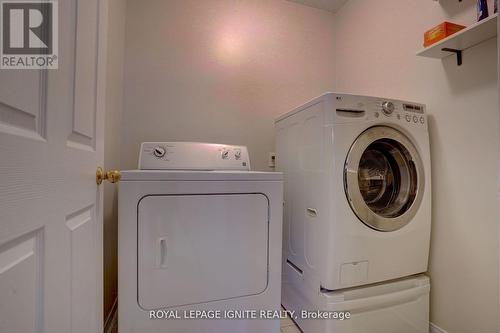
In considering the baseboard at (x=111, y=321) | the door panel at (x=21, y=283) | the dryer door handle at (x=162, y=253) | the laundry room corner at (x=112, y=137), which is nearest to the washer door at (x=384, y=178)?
the dryer door handle at (x=162, y=253)

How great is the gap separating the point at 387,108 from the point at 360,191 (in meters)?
0.46

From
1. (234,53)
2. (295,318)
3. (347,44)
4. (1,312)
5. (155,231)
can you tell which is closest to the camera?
(1,312)

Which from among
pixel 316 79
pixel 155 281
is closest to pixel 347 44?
pixel 316 79

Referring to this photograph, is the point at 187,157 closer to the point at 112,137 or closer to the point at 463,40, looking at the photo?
the point at 112,137

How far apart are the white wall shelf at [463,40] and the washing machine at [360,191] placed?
0.91 ft

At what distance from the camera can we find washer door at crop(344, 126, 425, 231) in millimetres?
1163

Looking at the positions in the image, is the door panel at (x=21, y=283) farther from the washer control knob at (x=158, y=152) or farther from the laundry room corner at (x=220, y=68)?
the laundry room corner at (x=220, y=68)

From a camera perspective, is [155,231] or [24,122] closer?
[24,122]

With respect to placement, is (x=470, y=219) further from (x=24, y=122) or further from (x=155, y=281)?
(x=24, y=122)

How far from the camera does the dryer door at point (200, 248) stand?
1010 mm

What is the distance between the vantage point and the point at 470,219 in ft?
3.85

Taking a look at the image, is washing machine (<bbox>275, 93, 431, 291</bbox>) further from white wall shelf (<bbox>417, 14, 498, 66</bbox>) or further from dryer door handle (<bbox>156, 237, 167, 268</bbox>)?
dryer door handle (<bbox>156, 237, 167, 268</bbox>)

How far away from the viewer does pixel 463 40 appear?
1.11 metres

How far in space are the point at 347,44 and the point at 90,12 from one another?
79.2 inches
